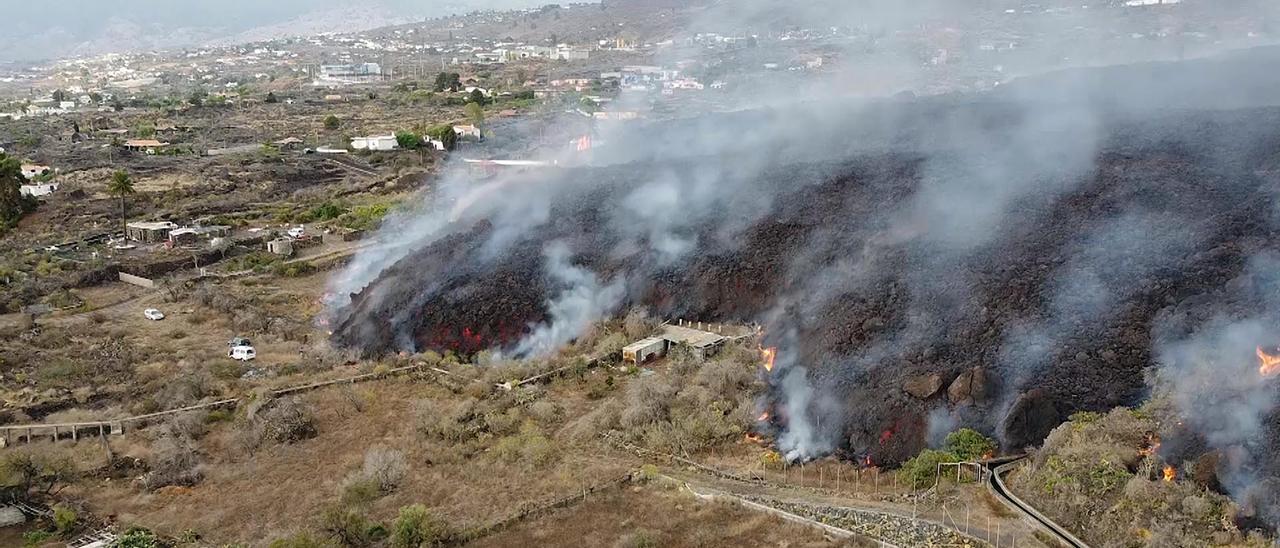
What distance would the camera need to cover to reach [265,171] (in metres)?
72.9

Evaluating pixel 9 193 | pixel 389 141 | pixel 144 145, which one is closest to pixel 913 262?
pixel 9 193

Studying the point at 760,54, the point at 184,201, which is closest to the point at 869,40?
the point at 760,54

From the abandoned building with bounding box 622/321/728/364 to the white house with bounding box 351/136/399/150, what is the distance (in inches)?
2114

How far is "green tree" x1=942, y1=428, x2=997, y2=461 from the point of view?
22562 millimetres

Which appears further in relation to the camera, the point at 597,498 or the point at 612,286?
the point at 612,286

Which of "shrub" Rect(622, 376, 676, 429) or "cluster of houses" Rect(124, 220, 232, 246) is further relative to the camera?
"cluster of houses" Rect(124, 220, 232, 246)

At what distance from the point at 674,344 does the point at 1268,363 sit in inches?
615

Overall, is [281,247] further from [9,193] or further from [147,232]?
[9,193]

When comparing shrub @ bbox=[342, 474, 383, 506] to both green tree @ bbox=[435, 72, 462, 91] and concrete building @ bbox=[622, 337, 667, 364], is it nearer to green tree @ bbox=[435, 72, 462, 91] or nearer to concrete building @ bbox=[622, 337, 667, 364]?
concrete building @ bbox=[622, 337, 667, 364]

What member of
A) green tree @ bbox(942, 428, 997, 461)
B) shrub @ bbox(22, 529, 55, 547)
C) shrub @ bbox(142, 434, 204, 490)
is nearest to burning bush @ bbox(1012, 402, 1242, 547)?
green tree @ bbox(942, 428, 997, 461)

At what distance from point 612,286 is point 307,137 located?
2469 inches

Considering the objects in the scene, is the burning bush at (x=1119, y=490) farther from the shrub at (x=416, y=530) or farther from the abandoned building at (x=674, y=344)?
the shrub at (x=416, y=530)

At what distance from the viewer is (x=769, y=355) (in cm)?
2894

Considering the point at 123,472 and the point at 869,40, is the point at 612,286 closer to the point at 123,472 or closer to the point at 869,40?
the point at 123,472
